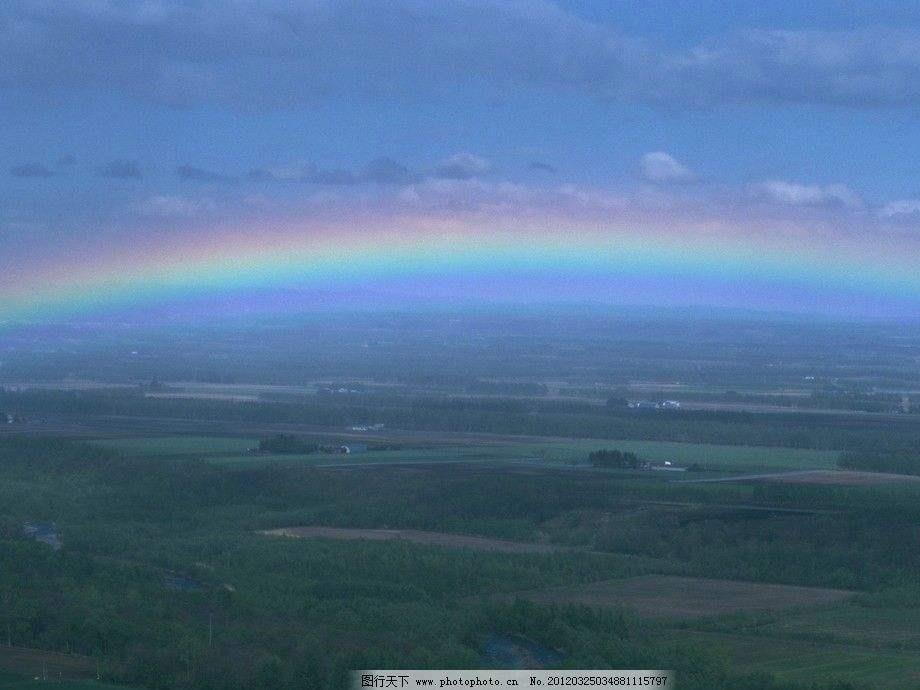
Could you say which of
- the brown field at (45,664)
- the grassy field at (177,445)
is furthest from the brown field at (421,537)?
the grassy field at (177,445)

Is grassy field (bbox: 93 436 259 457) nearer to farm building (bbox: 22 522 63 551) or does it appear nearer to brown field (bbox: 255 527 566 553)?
farm building (bbox: 22 522 63 551)

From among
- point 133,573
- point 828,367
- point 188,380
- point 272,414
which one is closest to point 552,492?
point 133,573

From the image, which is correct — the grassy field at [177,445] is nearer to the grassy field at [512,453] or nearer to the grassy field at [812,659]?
the grassy field at [512,453]

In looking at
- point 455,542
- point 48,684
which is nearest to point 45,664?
point 48,684

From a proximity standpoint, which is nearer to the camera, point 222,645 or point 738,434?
point 222,645

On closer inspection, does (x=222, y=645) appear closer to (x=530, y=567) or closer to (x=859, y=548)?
(x=530, y=567)

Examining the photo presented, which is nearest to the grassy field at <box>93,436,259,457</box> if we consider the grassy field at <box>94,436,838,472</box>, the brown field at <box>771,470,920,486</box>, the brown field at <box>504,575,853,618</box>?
the grassy field at <box>94,436,838,472</box>

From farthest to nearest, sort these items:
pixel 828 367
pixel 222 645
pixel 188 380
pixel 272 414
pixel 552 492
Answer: pixel 828 367, pixel 188 380, pixel 272 414, pixel 552 492, pixel 222 645
